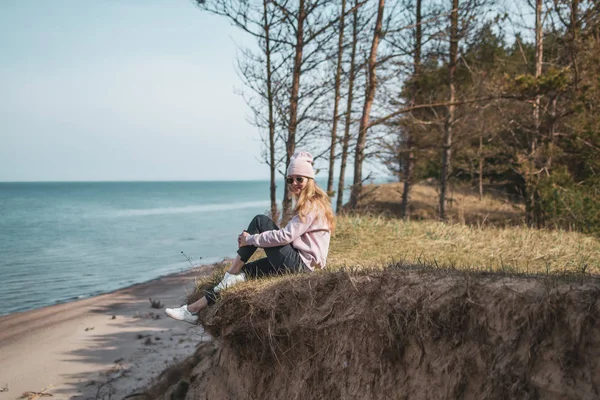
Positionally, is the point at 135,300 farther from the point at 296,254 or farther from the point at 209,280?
the point at 296,254

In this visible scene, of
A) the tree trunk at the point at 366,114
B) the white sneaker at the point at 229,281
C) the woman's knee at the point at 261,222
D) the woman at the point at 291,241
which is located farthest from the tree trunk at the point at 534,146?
the white sneaker at the point at 229,281

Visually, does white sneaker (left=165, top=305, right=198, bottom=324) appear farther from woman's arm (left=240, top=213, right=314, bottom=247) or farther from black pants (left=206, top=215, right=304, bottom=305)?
woman's arm (left=240, top=213, right=314, bottom=247)

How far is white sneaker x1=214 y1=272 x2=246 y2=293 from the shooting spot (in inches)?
248

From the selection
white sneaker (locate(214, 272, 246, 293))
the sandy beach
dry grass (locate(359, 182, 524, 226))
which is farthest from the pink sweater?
dry grass (locate(359, 182, 524, 226))

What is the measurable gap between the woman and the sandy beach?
174cm

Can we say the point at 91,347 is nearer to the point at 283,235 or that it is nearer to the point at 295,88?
the point at 283,235

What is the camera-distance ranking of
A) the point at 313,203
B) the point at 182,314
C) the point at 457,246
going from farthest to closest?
the point at 457,246, the point at 313,203, the point at 182,314

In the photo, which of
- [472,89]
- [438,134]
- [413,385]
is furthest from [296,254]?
[438,134]

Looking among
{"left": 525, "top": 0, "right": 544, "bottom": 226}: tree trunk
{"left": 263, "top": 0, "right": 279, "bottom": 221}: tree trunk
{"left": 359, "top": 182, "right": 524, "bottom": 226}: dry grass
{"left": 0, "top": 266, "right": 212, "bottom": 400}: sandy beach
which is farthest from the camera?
{"left": 359, "top": 182, "right": 524, "bottom": 226}: dry grass

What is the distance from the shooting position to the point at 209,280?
7242mm

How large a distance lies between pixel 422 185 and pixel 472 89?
16098 mm

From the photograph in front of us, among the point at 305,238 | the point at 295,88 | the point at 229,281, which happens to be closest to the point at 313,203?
the point at 305,238

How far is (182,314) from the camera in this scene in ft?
20.6

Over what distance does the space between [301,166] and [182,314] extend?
89.9 inches
